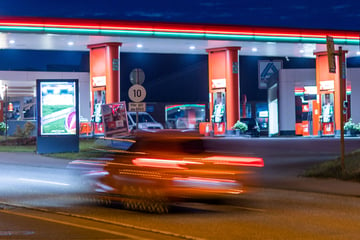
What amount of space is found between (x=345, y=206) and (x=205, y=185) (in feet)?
11.0

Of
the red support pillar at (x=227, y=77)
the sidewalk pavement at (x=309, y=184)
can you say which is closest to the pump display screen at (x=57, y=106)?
the sidewalk pavement at (x=309, y=184)

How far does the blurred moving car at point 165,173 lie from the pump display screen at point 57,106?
14.4 meters

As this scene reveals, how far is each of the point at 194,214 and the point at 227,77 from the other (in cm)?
2920

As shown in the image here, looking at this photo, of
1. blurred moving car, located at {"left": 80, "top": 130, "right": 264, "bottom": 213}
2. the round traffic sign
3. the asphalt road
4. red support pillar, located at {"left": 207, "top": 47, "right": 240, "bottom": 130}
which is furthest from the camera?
red support pillar, located at {"left": 207, "top": 47, "right": 240, "bottom": 130}

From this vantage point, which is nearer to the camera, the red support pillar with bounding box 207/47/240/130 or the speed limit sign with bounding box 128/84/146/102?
the speed limit sign with bounding box 128/84/146/102

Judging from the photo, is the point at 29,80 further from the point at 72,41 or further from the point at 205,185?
the point at 205,185

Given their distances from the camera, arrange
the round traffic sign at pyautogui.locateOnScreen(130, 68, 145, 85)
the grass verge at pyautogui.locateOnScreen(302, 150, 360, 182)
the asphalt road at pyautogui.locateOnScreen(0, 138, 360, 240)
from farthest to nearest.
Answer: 1. the round traffic sign at pyautogui.locateOnScreen(130, 68, 145, 85)
2. the grass verge at pyautogui.locateOnScreen(302, 150, 360, 182)
3. the asphalt road at pyautogui.locateOnScreen(0, 138, 360, 240)

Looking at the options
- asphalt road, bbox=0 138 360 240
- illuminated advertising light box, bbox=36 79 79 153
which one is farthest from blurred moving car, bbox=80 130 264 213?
illuminated advertising light box, bbox=36 79 79 153

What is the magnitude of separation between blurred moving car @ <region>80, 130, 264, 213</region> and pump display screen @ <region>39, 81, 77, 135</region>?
14.4 metres

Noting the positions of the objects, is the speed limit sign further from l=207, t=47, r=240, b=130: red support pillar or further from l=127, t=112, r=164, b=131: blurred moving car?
l=127, t=112, r=164, b=131: blurred moving car

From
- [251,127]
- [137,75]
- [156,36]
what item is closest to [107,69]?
[156,36]

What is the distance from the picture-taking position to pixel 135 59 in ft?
268

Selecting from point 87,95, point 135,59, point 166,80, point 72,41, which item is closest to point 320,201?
point 72,41

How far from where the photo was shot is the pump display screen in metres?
26.1
